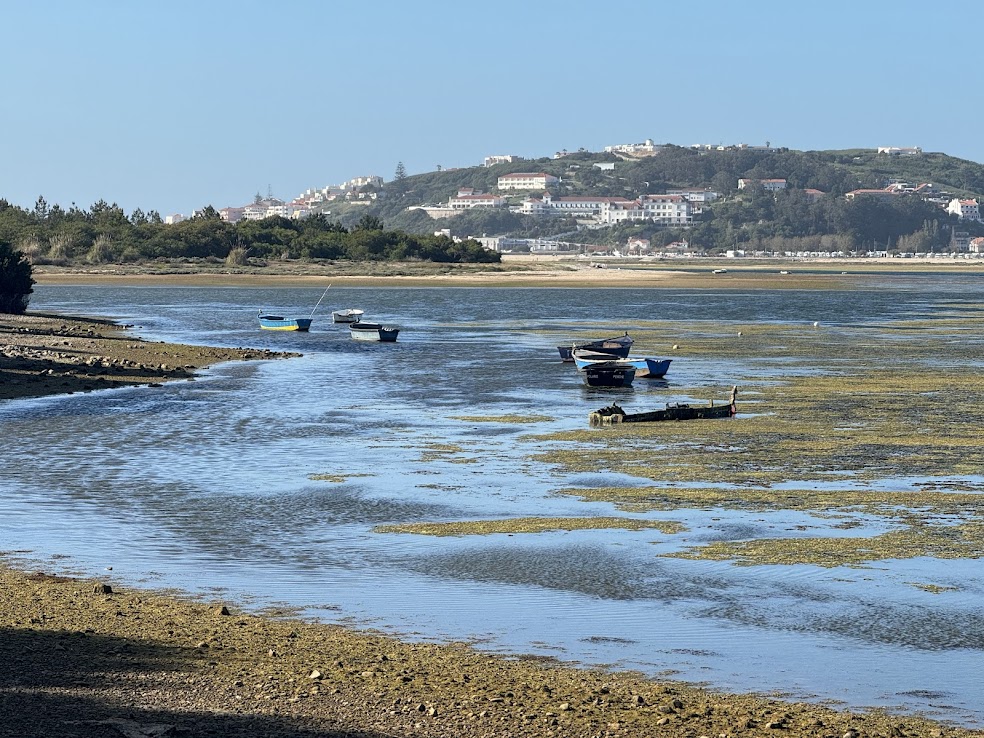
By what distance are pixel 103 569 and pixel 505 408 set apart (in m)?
20.2

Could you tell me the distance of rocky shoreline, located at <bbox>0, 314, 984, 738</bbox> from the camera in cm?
1120

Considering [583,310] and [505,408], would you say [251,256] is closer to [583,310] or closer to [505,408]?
[583,310]

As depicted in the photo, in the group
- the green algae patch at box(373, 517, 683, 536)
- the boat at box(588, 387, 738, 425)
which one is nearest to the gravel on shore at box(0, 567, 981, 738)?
the green algae patch at box(373, 517, 683, 536)

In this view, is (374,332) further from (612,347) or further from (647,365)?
(647,365)

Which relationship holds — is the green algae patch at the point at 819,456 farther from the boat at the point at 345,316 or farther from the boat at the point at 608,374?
the boat at the point at 345,316

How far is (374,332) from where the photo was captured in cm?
6322

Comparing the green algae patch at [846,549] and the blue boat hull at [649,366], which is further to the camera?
the blue boat hull at [649,366]

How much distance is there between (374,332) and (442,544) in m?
44.3

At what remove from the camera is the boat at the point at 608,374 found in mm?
42656

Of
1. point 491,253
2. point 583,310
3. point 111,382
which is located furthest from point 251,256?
point 111,382

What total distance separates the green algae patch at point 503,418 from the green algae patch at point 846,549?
1469cm

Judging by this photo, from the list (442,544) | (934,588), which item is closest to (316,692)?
(442,544)

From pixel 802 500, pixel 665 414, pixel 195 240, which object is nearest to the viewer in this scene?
pixel 802 500

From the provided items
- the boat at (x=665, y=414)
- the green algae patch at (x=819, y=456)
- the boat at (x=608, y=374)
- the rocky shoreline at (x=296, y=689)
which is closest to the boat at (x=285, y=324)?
the green algae patch at (x=819, y=456)
